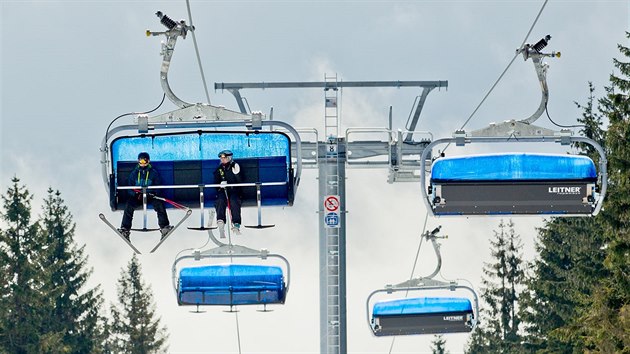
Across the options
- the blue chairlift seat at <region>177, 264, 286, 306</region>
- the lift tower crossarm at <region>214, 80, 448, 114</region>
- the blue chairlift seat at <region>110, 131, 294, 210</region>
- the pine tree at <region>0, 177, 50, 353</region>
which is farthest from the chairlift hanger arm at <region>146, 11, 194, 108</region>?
the pine tree at <region>0, 177, 50, 353</region>

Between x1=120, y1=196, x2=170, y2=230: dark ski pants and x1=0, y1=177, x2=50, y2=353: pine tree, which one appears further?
x1=0, y1=177, x2=50, y2=353: pine tree

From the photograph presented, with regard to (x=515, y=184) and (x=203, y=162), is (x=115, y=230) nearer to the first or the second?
(x=203, y=162)

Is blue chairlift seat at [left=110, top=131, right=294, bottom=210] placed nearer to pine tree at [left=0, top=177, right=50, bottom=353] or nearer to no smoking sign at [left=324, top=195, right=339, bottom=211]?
no smoking sign at [left=324, top=195, right=339, bottom=211]

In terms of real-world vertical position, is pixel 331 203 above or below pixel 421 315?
above

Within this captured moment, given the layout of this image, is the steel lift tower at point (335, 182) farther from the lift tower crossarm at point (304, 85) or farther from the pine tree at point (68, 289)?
the pine tree at point (68, 289)

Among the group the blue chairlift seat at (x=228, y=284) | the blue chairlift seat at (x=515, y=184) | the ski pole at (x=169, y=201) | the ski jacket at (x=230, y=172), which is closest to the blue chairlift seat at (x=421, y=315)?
the blue chairlift seat at (x=228, y=284)

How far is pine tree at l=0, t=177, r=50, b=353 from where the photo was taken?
62938 millimetres

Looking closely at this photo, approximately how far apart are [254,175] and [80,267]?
4819 cm

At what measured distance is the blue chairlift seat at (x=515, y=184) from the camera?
83.2ft

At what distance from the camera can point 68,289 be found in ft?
239

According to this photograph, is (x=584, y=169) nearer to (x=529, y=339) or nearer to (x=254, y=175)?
(x=254, y=175)

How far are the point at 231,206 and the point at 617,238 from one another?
19.3 meters

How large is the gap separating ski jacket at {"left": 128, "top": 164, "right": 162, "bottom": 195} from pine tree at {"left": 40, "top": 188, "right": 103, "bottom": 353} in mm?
41029

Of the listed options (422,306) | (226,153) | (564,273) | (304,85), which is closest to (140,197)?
(226,153)
